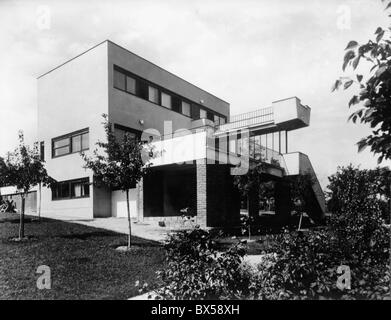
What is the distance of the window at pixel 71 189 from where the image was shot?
2134 cm

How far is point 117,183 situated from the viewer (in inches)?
464

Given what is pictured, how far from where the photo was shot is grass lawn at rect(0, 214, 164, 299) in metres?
7.10

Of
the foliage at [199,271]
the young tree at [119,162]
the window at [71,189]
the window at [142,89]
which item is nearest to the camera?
the foliage at [199,271]

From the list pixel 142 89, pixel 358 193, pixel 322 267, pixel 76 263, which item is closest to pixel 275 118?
pixel 142 89

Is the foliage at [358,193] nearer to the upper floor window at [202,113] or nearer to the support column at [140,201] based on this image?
the support column at [140,201]

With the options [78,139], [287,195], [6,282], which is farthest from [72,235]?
[287,195]

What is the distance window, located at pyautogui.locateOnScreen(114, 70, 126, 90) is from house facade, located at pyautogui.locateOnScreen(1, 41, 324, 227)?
0.20ft

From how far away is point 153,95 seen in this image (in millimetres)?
24141

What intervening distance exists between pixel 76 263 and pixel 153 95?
54.5ft

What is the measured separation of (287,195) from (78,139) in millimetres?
14828

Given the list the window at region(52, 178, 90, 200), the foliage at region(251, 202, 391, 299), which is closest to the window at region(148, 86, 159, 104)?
the window at region(52, 178, 90, 200)

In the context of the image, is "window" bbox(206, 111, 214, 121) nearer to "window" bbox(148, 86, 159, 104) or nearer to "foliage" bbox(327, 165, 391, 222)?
"window" bbox(148, 86, 159, 104)

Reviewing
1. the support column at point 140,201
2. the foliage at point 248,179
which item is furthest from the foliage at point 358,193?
the support column at point 140,201
